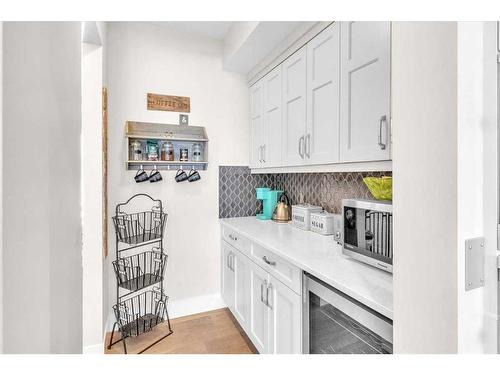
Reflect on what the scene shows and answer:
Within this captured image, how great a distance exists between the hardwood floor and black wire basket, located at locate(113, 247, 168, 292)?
45cm

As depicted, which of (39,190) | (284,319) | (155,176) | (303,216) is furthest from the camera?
(155,176)

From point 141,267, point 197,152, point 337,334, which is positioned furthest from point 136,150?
point 337,334

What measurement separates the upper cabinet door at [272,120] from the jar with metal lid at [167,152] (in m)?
0.82

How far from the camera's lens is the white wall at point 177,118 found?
2.29 metres

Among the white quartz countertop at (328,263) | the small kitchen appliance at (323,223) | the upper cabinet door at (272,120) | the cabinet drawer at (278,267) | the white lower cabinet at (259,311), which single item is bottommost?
the white lower cabinet at (259,311)

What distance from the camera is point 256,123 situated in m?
2.58

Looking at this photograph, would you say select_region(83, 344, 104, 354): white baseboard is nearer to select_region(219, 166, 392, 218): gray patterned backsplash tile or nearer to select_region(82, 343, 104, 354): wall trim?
select_region(82, 343, 104, 354): wall trim

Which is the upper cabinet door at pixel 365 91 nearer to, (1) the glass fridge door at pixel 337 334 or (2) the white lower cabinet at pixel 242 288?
(1) the glass fridge door at pixel 337 334

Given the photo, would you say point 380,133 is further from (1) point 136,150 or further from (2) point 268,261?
(1) point 136,150

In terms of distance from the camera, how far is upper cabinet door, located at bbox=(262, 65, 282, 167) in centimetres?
219

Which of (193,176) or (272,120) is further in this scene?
(193,176)

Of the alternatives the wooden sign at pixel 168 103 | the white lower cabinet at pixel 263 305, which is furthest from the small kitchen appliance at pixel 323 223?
the wooden sign at pixel 168 103

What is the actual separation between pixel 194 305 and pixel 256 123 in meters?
1.83
